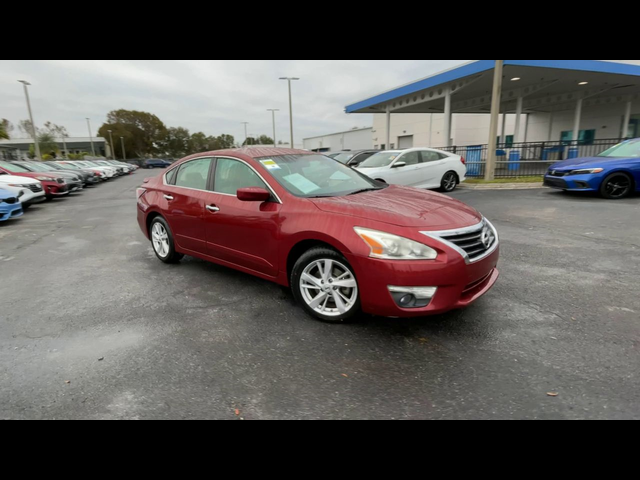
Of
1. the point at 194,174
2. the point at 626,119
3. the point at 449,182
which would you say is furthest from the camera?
the point at 626,119

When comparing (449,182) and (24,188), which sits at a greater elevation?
(24,188)

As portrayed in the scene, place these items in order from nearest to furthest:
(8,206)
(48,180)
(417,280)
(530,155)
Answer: (417,280), (8,206), (48,180), (530,155)

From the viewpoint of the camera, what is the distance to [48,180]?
1348cm

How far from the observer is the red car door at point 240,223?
11.6 feet

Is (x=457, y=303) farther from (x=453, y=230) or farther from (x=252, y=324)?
(x=252, y=324)

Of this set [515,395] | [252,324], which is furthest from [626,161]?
[252,324]

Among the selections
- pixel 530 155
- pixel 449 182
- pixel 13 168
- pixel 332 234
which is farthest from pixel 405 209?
pixel 13 168

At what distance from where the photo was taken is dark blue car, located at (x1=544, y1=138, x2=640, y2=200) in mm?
8680

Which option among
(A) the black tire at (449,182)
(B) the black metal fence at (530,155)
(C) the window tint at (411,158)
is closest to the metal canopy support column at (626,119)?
(B) the black metal fence at (530,155)

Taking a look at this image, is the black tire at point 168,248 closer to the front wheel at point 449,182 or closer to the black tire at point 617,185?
the front wheel at point 449,182

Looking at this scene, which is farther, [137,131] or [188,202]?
[137,131]

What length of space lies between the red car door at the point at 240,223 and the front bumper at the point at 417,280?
0.97 m

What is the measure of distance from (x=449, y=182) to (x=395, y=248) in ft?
32.3

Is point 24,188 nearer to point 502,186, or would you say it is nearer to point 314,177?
point 314,177
